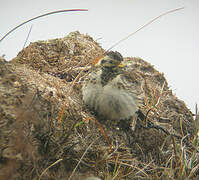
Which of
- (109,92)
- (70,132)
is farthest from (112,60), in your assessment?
(70,132)

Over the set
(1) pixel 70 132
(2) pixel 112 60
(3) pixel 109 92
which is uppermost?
(2) pixel 112 60

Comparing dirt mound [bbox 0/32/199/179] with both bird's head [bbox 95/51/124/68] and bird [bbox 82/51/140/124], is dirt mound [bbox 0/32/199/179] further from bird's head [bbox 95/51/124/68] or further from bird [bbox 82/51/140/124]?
bird's head [bbox 95/51/124/68]

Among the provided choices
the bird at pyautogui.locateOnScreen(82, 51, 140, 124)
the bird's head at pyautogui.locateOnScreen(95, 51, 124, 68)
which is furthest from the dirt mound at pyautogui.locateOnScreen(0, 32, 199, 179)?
the bird's head at pyautogui.locateOnScreen(95, 51, 124, 68)

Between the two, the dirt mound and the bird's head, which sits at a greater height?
the bird's head

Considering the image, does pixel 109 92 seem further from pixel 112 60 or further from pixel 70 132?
pixel 70 132

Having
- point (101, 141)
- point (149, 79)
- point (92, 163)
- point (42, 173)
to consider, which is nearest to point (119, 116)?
point (101, 141)

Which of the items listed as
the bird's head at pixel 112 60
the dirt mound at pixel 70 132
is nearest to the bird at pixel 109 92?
the bird's head at pixel 112 60

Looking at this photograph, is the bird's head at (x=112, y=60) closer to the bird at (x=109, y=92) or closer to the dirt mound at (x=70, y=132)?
the bird at (x=109, y=92)

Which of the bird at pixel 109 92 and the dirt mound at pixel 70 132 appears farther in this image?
the bird at pixel 109 92

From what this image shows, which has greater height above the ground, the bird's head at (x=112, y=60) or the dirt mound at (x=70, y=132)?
the bird's head at (x=112, y=60)

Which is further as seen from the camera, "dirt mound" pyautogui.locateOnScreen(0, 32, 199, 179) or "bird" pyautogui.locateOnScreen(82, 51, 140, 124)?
"bird" pyautogui.locateOnScreen(82, 51, 140, 124)
